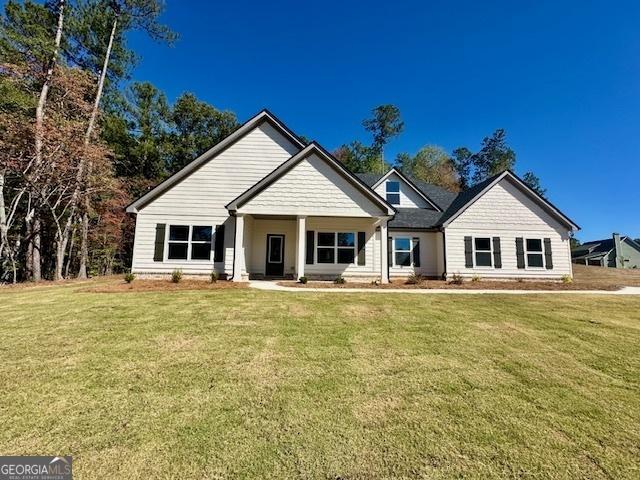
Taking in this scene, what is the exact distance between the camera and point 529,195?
16.4 metres

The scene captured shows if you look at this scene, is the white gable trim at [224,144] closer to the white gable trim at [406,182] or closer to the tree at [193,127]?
the white gable trim at [406,182]

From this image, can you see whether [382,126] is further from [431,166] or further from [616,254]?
[616,254]

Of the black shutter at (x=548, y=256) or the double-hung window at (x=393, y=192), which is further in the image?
the double-hung window at (x=393, y=192)

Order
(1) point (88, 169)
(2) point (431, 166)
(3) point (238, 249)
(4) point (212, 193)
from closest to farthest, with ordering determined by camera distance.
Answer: (3) point (238, 249) → (4) point (212, 193) → (1) point (88, 169) → (2) point (431, 166)

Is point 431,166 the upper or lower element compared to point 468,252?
upper

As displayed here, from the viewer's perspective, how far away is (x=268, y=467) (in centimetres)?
254

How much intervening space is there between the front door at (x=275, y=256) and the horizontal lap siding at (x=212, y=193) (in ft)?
6.35

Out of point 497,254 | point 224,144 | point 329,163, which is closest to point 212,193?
point 224,144

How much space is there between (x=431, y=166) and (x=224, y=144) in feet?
110

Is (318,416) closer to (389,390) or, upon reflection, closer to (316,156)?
(389,390)

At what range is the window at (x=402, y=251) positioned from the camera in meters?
16.9

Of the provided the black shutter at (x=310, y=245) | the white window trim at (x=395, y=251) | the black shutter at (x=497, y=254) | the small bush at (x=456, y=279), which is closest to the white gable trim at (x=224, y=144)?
the black shutter at (x=310, y=245)

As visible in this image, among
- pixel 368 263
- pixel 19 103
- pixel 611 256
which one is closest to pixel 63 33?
pixel 19 103

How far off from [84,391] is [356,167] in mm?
37066
